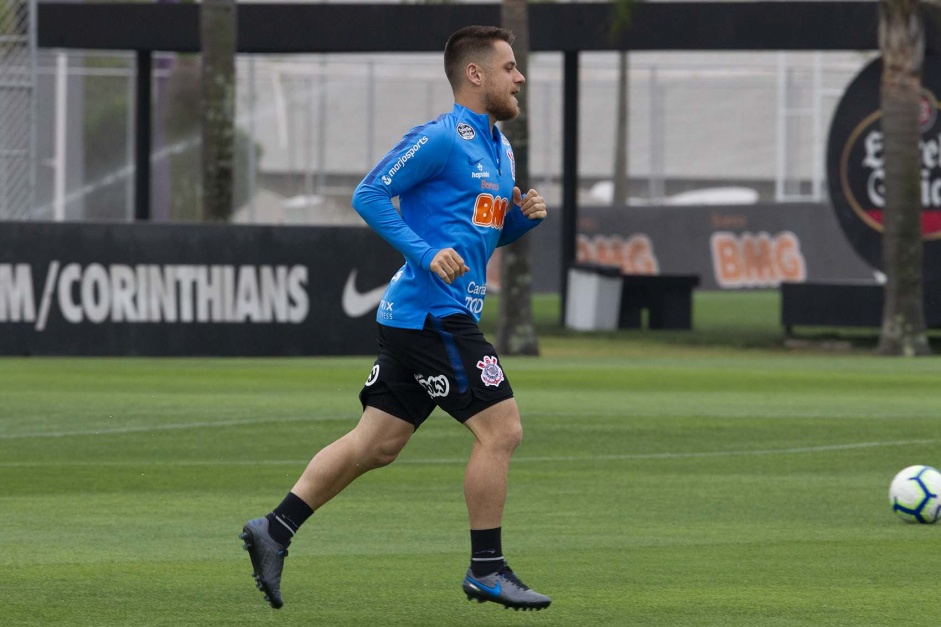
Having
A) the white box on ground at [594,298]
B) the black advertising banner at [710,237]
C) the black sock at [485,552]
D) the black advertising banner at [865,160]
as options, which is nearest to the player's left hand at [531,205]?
the black sock at [485,552]

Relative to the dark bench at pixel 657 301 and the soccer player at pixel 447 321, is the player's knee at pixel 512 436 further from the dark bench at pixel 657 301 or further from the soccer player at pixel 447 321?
the dark bench at pixel 657 301

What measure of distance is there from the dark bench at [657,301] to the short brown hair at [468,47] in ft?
77.0

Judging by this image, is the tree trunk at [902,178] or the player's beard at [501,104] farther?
the tree trunk at [902,178]

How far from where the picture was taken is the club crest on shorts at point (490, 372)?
6.46 metres

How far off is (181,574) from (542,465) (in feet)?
15.9

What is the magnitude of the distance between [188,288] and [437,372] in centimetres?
1490

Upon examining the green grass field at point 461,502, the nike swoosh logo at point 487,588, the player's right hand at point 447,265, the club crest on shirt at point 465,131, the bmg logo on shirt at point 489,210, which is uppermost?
the club crest on shirt at point 465,131

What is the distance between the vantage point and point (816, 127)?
42.8 m

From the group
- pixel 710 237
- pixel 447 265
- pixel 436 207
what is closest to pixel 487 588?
pixel 447 265

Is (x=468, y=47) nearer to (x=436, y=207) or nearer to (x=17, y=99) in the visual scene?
(x=436, y=207)

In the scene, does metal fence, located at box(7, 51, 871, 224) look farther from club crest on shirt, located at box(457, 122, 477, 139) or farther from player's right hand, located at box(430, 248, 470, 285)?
player's right hand, located at box(430, 248, 470, 285)

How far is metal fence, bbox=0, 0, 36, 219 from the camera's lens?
80.9 feet

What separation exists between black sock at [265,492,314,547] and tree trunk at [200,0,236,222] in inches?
700

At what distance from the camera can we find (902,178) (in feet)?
79.1
